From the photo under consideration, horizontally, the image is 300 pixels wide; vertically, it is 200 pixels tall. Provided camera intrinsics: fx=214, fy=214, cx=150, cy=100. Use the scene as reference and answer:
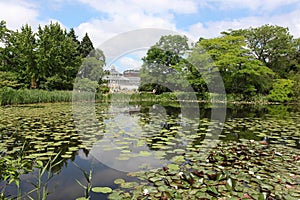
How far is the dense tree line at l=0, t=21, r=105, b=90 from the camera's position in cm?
1638

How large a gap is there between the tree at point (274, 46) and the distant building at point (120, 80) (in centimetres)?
1124

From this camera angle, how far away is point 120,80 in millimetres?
13258

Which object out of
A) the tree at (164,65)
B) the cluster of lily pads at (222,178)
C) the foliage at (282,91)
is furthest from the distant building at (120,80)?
the foliage at (282,91)

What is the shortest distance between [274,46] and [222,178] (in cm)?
2237

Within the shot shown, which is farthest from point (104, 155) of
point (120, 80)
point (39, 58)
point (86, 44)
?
point (86, 44)

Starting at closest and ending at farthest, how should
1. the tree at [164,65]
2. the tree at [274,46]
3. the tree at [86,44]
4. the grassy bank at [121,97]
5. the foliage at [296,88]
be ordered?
the grassy bank at [121,97] < the foliage at [296,88] < the tree at [164,65] < the tree at [274,46] < the tree at [86,44]

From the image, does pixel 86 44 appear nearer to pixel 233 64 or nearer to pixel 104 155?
pixel 233 64

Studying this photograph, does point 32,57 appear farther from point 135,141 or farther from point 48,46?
point 135,141

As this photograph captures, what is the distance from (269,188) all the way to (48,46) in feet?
60.1

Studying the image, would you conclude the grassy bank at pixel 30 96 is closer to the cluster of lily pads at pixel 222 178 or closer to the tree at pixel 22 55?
the tree at pixel 22 55

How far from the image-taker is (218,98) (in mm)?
18344

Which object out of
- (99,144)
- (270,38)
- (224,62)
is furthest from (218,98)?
(99,144)

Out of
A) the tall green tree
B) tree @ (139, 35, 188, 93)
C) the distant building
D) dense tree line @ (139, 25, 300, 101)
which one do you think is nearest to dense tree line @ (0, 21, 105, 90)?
the tall green tree

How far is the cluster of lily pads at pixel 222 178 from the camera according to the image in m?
1.95
